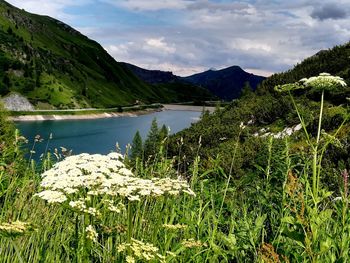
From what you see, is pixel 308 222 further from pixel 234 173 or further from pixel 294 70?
pixel 294 70

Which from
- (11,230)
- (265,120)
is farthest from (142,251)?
(265,120)

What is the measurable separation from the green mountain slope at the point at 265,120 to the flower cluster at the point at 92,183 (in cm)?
1820

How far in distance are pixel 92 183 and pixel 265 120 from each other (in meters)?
39.9

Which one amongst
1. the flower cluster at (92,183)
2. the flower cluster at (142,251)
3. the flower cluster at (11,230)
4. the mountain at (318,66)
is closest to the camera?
the flower cluster at (11,230)

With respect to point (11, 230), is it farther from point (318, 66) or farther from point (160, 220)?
point (318, 66)

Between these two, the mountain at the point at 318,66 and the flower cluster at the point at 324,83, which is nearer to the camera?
the flower cluster at the point at 324,83

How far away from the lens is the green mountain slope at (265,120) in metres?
30.5

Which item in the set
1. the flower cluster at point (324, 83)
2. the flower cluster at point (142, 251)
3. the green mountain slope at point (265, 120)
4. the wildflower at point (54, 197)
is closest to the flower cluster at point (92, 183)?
the wildflower at point (54, 197)

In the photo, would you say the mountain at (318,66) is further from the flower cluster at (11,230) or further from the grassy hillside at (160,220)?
the flower cluster at (11,230)

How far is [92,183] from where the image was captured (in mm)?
4883

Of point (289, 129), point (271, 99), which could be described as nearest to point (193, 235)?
point (289, 129)

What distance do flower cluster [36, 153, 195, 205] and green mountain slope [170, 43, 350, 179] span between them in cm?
1820

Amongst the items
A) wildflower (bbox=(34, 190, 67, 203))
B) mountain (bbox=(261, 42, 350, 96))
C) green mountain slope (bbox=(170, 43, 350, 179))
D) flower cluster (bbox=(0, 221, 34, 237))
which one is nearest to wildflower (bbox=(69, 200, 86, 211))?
wildflower (bbox=(34, 190, 67, 203))

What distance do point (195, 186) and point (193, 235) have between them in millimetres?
2391
